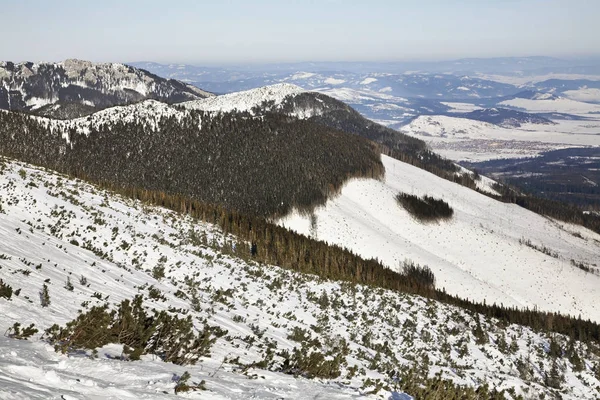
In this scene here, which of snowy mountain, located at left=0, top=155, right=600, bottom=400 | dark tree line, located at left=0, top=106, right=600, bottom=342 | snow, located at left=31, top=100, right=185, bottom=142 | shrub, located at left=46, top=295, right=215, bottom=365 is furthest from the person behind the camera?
snow, located at left=31, top=100, right=185, bottom=142

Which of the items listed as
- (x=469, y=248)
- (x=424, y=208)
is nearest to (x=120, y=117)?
(x=424, y=208)

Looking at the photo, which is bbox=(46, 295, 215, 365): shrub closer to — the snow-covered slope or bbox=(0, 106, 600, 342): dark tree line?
bbox=(0, 106, 600, 342): dark tree line

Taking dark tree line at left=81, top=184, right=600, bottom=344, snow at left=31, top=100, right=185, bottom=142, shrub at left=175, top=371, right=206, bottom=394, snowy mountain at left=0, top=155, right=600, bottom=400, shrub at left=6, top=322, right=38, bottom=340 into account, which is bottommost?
dark tree line at left=81, top=184, right=600, bottom=344

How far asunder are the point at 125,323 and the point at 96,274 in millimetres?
9226

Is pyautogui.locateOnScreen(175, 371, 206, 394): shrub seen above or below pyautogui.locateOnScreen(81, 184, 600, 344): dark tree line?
above

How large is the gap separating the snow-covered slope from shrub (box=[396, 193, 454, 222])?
2.35 meters

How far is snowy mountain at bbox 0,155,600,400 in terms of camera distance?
29.3 ft

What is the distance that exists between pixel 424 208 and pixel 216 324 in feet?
374

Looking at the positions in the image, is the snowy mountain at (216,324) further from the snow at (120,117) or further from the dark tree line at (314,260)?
the snow at (120,117)

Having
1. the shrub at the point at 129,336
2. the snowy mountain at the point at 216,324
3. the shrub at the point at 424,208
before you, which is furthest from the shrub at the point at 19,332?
the shrub at the point at 424,208

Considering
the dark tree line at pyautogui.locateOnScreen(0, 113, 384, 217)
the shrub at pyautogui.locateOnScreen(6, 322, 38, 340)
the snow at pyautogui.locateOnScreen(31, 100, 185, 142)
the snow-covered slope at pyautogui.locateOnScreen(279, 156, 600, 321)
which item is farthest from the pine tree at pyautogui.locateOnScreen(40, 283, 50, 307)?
the snow at pyautogui.locateOnScreen(31, 100, 185, 142)

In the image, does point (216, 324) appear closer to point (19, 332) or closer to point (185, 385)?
point (19, 332)

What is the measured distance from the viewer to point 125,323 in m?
11.0

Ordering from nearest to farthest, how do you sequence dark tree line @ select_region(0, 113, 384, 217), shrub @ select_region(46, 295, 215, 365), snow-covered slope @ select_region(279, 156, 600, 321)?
shrub @ select_region(46, 295, 215, 365)
snow-covered slope @ select_region(279, 156, 600, 321)
dark tree line @ select_region(0, 113, 384, 217)
